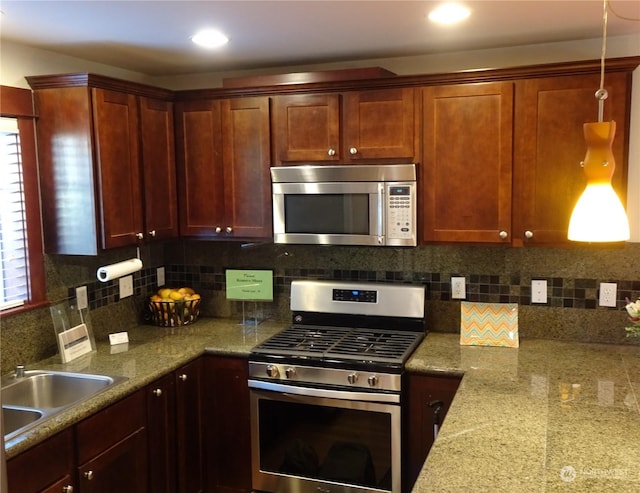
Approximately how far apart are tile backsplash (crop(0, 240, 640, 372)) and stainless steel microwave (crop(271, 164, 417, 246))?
348mm

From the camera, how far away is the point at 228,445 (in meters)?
3.03

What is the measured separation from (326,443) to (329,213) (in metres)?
1.10

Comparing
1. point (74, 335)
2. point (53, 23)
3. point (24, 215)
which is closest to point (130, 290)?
point (74, 335)

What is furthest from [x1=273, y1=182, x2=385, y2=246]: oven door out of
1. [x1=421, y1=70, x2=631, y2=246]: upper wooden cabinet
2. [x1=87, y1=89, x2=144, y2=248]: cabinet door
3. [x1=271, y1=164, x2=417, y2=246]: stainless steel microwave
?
[x1=87, y1=89, x2=144, y2=248]: cabinet door

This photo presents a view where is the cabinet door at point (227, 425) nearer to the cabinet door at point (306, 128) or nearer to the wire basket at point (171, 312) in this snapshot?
the wire basket at point (171, 312)

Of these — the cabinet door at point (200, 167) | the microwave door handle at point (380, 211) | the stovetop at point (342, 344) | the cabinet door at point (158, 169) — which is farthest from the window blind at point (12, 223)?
the microwave door handle at point (380, 211)

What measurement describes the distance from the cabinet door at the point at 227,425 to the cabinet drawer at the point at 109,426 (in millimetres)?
484

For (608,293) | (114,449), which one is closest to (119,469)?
(114,449)

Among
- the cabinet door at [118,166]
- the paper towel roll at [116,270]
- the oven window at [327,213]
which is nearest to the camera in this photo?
the cabinet door at [118,166]

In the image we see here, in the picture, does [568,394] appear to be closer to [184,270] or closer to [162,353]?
[162,353]

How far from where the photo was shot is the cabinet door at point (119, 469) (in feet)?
7.47

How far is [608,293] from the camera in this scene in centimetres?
290

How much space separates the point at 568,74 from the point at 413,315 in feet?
4.38

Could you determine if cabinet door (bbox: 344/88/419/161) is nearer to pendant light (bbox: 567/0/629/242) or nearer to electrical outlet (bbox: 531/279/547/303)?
electrical outlet (bbox: 531/279/547/303)
